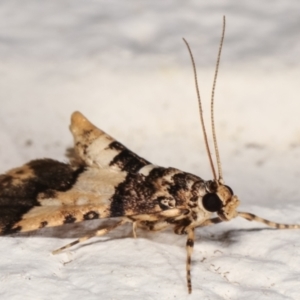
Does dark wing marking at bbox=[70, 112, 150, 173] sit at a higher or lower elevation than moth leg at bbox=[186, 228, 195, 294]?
higher

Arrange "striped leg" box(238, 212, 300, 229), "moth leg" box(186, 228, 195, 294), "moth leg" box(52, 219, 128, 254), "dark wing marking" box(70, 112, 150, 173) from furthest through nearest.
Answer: "dark wing marking" box(70, 112, 150, 173) < "striped leg" box(238, 212, 300, 229) < "moth leg" box(52, 219, 128, 254) < "moth leg" box(186, 228, 195, 294)

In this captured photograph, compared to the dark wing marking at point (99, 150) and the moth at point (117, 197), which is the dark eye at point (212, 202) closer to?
the moth at point (117, 197)

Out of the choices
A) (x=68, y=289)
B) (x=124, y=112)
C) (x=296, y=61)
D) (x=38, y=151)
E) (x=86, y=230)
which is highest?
(x=296, y=61)

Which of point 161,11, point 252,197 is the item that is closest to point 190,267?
point 252,197

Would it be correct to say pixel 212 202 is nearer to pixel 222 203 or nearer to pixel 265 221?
pixel 222 203

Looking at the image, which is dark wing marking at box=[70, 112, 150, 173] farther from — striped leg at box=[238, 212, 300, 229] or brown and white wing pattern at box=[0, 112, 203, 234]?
striped leg at box=[238, 212, 300, 229]

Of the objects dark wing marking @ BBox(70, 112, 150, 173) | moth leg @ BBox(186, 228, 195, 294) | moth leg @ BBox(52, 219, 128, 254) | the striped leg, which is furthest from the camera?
dark wing marking @ BBox(70, 112, 150, 173)

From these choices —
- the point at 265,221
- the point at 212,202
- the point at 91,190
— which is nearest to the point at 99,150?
the point at 91,190

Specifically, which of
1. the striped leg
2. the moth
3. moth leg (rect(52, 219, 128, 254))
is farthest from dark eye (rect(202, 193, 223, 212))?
moth leg (rect(52, 219, 128, 254))

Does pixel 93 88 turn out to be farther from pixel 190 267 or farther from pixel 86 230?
pixel 190 267
